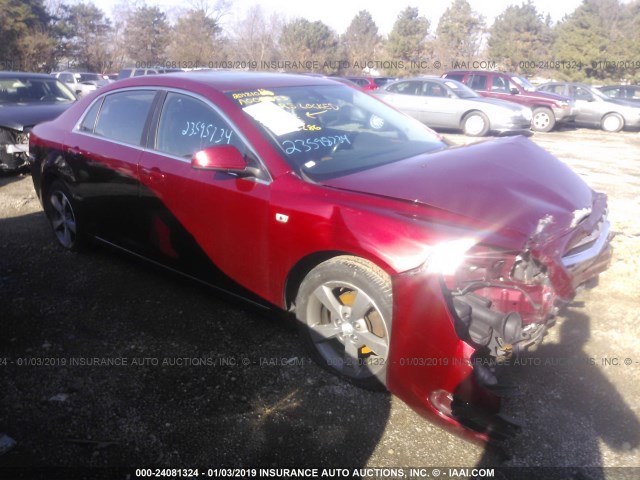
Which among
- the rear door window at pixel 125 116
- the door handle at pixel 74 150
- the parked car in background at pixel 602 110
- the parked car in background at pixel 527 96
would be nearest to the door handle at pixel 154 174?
the rear door window at pixel 125 116

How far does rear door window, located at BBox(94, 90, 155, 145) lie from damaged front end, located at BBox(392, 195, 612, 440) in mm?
2404

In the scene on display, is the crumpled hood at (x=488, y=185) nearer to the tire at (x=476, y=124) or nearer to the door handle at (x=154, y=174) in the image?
the door handle at (x=154, y=174)

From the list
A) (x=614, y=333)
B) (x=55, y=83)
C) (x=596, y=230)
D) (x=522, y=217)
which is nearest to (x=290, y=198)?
(x=522, y=217)

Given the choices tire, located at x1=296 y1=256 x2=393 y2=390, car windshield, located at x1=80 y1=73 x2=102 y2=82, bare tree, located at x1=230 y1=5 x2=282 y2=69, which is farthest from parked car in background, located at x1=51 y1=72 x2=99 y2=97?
tire, located at x1=296 y1=256 x2=393 y2=390

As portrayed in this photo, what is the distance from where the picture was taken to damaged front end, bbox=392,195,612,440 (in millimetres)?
2344

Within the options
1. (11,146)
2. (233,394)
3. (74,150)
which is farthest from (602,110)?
(233,394)

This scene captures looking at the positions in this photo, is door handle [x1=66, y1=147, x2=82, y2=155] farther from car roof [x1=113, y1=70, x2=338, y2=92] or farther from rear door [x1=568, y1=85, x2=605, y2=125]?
rear door [x1=568, y1=85, x2=605, y2=125]

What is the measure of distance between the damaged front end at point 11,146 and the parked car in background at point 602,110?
14.6 m

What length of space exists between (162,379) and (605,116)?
16.2 meters

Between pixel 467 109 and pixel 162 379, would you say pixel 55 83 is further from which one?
pixel 467 109

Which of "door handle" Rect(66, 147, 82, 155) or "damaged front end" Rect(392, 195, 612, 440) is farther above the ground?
"door handle" Rect(66, 147, 82, 155)

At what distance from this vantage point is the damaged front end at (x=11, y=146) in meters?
7.51

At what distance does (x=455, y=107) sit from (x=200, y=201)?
1128 cm

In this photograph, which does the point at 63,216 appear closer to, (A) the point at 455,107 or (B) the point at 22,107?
(B) the point at 22,107
